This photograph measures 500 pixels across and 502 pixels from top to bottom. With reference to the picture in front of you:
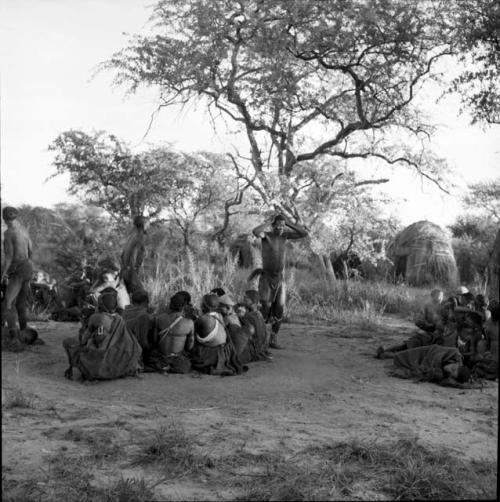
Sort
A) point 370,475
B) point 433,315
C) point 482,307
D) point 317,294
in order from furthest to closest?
point 317,294
point 433,315
point 482,307
point 370,475

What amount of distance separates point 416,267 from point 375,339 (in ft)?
36.1

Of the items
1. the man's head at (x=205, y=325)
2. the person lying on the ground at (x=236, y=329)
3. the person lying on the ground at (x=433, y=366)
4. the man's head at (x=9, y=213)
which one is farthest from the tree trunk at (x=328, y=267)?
the man's head at (x=9, y=213)

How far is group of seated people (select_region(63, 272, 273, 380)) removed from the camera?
21.3ft

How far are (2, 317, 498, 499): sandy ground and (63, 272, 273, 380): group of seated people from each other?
0.18 m

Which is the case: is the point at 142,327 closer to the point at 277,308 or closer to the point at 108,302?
the point at 108,302

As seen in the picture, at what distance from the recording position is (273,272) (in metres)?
8.88

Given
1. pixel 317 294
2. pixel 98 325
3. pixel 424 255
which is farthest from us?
pixel 424 255

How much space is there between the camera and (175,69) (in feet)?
57.4

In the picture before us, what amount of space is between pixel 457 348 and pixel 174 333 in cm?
296

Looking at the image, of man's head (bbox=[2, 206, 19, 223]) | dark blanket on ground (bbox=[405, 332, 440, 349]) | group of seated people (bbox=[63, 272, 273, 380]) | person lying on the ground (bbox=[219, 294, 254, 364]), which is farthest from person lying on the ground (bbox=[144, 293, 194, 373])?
dark blanket on ground (bbox=[405, 332, 440, 349])

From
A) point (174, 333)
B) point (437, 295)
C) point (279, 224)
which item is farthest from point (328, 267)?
point (174, 333)

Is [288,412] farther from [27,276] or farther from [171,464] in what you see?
[27,276]

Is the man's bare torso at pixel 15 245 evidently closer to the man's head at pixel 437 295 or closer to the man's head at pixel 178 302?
the man's head at pixel 178 302

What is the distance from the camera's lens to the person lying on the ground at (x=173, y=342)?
274 inches
